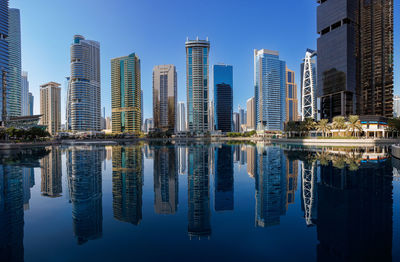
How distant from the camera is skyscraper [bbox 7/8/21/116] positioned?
143 m

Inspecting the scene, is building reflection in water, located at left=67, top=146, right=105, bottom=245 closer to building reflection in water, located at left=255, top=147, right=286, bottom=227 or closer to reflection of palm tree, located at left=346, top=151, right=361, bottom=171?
building reflection in water, located at left=255, top=147, right=286, bottom=227

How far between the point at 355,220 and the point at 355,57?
165m

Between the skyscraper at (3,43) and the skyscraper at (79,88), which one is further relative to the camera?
the skyscraper at (79,88)

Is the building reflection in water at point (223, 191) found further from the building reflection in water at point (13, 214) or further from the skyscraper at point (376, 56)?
the skyscraper at point (376, 56)

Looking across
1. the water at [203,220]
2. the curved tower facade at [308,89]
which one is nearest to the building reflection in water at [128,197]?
the water at [203,220]

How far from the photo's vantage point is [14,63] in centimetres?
17300

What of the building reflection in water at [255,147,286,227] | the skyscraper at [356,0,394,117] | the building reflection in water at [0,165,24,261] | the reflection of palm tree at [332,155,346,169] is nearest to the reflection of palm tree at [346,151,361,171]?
the reflection of palm tree at [332,155,346,169]

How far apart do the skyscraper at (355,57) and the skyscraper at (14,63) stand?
8027 inches

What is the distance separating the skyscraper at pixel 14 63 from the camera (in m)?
143

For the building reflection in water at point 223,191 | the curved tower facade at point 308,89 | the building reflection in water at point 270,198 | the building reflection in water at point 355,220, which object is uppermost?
the curved tower facade at point 308,89

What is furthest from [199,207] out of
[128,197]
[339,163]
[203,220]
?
[339,163]

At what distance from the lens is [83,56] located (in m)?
196

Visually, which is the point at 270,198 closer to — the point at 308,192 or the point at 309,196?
the point at 309,196

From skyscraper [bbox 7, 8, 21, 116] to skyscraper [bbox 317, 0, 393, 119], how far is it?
204 metres
